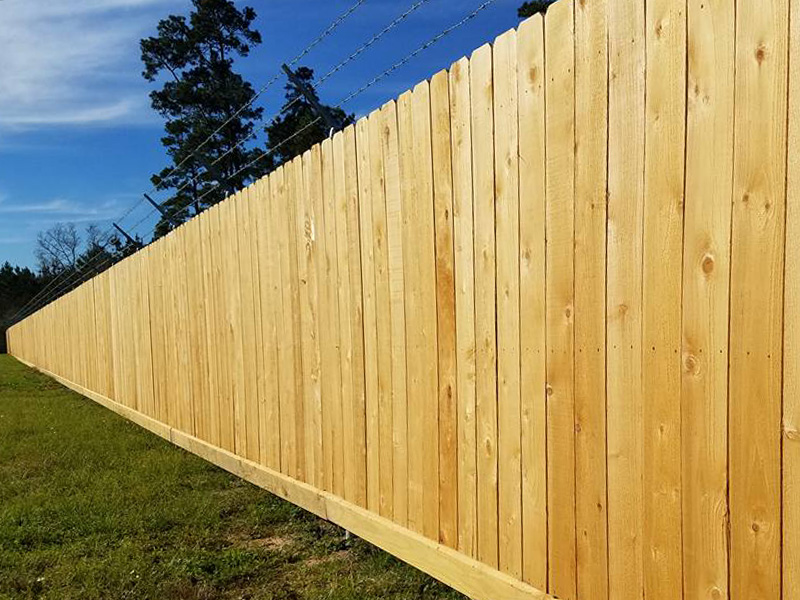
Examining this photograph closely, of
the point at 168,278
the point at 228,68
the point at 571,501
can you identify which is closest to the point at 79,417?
the point at 168,278

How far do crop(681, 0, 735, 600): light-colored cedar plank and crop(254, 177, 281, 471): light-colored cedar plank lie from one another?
2788 mm

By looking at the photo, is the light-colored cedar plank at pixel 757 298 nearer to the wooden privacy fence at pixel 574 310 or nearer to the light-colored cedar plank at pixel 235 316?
the wooden privacy fence at pixel 574 310

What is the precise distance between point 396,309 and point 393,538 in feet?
3.13

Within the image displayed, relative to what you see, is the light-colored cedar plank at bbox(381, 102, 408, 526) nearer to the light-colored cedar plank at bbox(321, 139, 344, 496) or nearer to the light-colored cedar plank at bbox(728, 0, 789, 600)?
the light-colored cedar plank at bbox(321, 139, 344, 496)

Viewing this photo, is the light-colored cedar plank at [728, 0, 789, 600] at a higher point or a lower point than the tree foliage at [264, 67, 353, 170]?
lower

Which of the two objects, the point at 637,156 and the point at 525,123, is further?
the point at 525,123

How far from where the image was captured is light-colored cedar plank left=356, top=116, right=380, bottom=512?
3.22 meters

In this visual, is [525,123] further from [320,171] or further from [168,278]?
[168,278]

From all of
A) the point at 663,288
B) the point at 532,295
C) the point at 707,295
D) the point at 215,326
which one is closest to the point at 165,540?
the point at 215,326

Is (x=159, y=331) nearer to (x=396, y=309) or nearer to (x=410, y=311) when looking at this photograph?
(x=396, y=309)

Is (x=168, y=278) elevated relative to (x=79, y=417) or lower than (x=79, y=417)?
elevated

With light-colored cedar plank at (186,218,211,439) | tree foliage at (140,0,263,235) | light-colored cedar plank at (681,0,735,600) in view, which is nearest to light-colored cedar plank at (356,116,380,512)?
light-colored cedar plank at (681,0,735,600)

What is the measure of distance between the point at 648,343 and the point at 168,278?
5270 millimetres

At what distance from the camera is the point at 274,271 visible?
4.27 m
